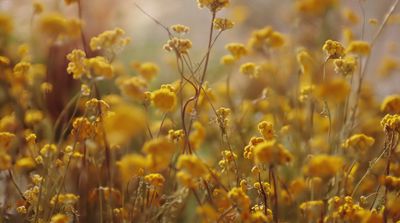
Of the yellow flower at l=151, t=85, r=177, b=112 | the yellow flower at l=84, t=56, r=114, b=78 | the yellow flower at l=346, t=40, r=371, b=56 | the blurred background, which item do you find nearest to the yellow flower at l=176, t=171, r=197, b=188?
the yellow flower at l=151, t=85, r=177, b=112

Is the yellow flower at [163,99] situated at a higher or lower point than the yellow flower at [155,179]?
higher

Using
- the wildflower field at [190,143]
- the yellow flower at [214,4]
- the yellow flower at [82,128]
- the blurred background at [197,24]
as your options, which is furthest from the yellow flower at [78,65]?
the blurred background at [197,24]

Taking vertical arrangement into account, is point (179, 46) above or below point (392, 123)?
above

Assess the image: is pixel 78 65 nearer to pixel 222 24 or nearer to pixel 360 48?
pixel 222 24

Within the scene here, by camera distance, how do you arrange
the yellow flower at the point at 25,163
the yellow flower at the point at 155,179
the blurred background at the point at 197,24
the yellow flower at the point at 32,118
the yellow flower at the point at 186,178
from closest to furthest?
the yellow flower at the point at 186,178
the yellow flower at the point at 155,179
the yellow flower at the point at 25,163
the yellow flower at the point at 32,118
the blurred background at the point at 197,24

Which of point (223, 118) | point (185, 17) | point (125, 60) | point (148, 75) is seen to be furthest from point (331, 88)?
point (185, 17)

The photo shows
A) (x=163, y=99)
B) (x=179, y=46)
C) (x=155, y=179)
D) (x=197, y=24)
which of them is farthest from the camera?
(x=197, y=24)

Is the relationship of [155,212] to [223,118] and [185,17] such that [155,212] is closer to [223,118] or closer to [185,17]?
[223,118]

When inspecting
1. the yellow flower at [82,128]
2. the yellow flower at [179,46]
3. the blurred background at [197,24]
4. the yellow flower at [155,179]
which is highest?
the blurred background at [197,24]

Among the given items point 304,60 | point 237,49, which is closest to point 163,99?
point 237,49

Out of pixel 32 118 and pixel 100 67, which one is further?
pixel 32 118

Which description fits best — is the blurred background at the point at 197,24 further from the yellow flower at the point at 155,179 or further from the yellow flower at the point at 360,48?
the yellow flower at the point at 155,179

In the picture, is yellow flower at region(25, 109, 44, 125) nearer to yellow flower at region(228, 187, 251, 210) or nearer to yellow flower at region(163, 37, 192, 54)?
yellow flower at region(163, 37, 192, 54)
